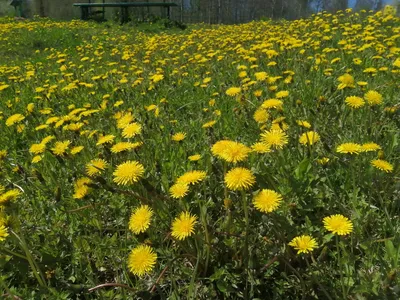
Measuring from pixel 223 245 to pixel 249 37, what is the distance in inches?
167

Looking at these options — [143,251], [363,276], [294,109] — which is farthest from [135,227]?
[294,109]

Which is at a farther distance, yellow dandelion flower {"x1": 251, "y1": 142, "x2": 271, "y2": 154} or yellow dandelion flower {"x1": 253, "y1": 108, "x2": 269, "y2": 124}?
yellow dandelion flower {"x1": 253, "y1": 108, "x2": 269, "y2": 124}

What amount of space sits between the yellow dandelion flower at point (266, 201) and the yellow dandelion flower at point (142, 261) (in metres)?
0.38

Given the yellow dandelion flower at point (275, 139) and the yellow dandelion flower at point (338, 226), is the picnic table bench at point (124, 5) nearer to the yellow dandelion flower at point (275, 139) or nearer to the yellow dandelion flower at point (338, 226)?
the yellow dandelion flower at point (275, 139)

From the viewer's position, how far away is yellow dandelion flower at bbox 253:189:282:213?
1177 mm

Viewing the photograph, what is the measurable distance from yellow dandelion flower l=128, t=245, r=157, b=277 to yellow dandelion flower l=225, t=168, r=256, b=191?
0.35m

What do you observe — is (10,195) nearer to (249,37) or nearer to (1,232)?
(1,232)

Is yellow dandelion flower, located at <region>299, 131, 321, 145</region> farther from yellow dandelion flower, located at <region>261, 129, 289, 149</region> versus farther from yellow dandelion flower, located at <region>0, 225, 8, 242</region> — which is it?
yellow dandelion flower, located at <region>0, 225, 8, 242</region>

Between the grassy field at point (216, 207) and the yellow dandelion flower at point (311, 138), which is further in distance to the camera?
the yellow dandelion flower at point (311, 138)

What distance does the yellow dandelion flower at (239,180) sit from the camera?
1.16 metres

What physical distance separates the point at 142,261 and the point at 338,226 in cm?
64

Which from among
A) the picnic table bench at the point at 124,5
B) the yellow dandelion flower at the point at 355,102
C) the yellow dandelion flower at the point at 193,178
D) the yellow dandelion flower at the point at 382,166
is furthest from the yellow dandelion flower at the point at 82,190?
the picnic table bench at the point at 124,5

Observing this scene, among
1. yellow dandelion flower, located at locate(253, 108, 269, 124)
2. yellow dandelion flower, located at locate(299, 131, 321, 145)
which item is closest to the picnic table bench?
yellow dandelion flower, located at locate(253, 108, 269, 124)

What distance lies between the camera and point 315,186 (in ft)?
5.51
